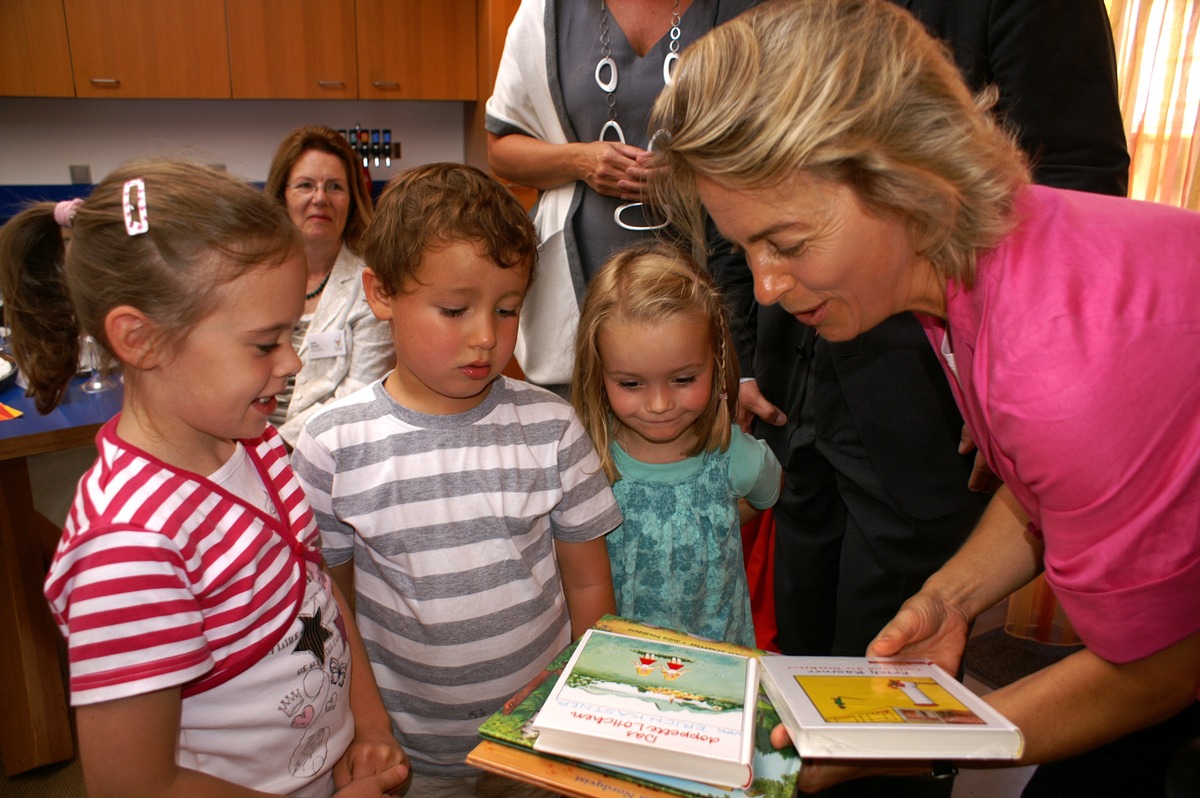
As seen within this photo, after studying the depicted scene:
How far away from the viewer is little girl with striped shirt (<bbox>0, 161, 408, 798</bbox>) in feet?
2.66

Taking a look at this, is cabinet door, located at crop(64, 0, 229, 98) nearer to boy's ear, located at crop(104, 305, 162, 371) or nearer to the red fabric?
the red fabric

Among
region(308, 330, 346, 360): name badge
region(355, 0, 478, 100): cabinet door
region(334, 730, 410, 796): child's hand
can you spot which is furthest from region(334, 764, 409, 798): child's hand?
region(355, 0, 478, 100): cabinet door

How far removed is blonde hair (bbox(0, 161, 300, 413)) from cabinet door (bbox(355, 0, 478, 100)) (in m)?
3.81

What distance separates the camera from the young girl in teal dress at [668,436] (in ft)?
4.69

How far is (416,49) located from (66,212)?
395 cm

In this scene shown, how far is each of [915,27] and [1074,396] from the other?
0.43 m

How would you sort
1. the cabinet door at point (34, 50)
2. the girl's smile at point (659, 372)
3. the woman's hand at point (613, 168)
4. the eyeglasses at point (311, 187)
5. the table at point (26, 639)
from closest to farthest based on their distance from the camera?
the girl's smile at point (659, 372) → the woman's hand at point (613, 168) → the table at point (26, 639) → the eyeglasses at point (311, 187) → the cabinet door at point (34, 50)

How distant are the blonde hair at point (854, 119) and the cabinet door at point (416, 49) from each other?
396cm

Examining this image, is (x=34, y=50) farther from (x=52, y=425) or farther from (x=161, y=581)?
(x=161, y=581)

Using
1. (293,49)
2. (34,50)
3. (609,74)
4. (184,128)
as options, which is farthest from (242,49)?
(609,74)

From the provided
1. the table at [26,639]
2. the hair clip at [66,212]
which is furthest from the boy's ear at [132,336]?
the table at [26,639]

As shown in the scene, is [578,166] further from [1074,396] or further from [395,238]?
[1074,396]

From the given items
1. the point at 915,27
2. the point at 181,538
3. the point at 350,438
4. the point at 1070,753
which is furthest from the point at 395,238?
the point at 1070,753

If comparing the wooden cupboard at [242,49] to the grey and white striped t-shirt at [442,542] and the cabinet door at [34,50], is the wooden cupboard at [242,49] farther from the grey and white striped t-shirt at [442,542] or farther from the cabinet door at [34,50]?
the grey and white striped t-shirt at [442,542]
